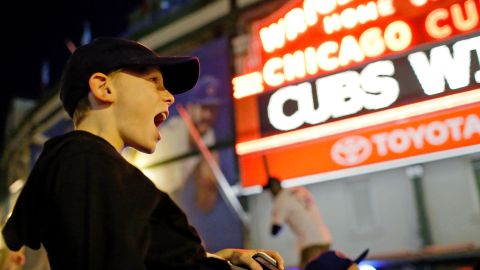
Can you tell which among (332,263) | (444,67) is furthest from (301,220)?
(332,263)

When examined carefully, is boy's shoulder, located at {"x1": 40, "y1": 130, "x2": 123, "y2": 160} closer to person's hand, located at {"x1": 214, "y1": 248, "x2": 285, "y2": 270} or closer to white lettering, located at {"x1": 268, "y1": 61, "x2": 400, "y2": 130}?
person's hand, located at {"x1": 214, "y1": 248, "x2": 285, "y2": 270}

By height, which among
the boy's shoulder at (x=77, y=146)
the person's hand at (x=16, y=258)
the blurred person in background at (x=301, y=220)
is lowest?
the blurred person in background at (x=301, y=220)

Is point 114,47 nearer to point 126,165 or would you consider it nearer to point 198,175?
point 126,165

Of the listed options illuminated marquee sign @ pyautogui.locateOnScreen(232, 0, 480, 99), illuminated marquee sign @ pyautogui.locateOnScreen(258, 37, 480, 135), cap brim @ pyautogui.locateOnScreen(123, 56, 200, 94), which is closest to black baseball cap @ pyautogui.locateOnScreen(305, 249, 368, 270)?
cap brim @ pyautogui.locateOnScreen(123, 56, 200, 94)

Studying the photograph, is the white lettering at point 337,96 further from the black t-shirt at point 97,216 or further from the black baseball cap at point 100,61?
the black t-shirt at point 97,216

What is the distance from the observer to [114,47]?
4.45 feet

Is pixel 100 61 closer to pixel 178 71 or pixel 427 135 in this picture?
pixel 178 71

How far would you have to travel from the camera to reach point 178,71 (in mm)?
1514

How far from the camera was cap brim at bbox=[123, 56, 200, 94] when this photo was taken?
4.58 ft

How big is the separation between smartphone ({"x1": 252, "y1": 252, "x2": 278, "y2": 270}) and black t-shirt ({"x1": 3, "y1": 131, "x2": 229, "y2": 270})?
129 mm

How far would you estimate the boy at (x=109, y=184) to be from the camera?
1053 millimetres

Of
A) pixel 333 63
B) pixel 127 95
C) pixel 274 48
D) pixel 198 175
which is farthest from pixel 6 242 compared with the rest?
pixel 198 175

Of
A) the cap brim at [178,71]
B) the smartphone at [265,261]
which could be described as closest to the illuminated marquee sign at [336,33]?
the cap brim at [178,71]

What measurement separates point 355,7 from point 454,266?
349cm
